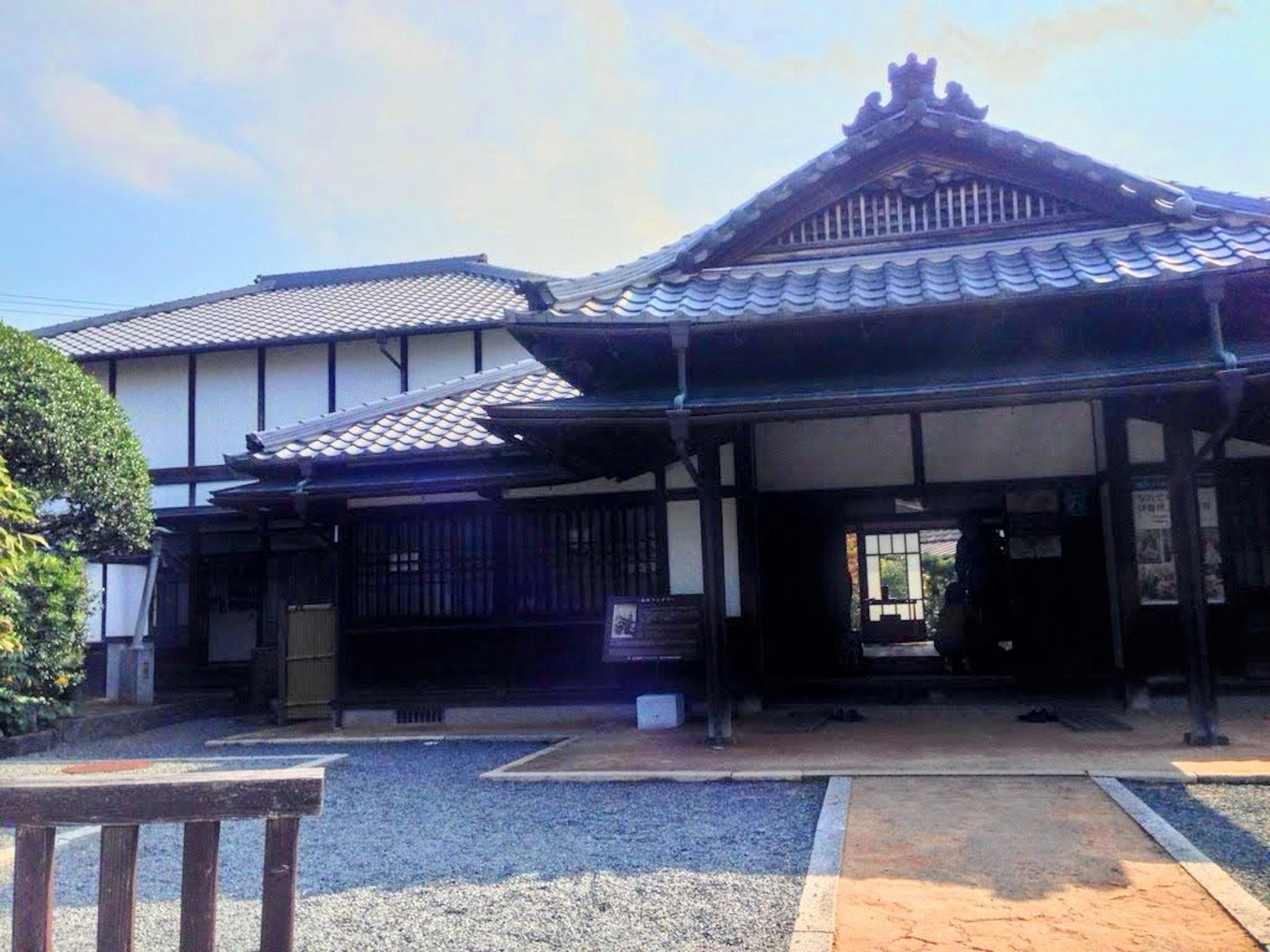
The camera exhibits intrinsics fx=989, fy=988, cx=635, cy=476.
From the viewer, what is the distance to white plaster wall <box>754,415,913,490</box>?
35.6ft

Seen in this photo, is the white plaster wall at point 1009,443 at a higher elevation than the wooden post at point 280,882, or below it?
higher

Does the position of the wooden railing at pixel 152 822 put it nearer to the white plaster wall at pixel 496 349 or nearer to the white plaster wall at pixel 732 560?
the white plaster wall at pixel 732 560

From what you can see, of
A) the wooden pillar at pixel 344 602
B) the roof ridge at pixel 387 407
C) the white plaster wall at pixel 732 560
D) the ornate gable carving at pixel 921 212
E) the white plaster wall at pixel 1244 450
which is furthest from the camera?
the roof ridge at pixel 387 407

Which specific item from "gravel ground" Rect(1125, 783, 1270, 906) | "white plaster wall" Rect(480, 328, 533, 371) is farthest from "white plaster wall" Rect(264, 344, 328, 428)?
"gravel ground" Rect(1125, 783, 1270, 906)

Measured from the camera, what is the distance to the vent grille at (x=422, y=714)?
1127 cm

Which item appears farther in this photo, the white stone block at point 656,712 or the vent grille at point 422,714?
the vent grille at point 422,714

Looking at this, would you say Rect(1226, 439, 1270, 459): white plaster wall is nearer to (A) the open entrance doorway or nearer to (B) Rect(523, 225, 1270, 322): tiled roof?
(B) Rect(523, 225, 1270, 322): tiled roof

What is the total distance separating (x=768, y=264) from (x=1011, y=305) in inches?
113

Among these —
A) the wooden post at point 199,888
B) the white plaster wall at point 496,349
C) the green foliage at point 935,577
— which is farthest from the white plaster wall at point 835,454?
the green foliage at point 935,577

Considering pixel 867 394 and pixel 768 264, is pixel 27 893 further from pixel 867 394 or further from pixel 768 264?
pixel 768 264

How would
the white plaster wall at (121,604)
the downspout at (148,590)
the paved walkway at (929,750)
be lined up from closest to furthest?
the paved walkway at (929,750), the downspout at (148,590), the white plaster wall at (121,604)

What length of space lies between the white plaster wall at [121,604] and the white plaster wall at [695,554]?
938 cm

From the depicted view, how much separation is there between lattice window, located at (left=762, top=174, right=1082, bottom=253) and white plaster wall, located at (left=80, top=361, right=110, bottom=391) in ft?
42.0

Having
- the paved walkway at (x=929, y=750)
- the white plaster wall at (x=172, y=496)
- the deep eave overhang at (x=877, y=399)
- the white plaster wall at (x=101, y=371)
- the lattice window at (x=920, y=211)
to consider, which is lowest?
the paved walkway at (x=929, y=750)
